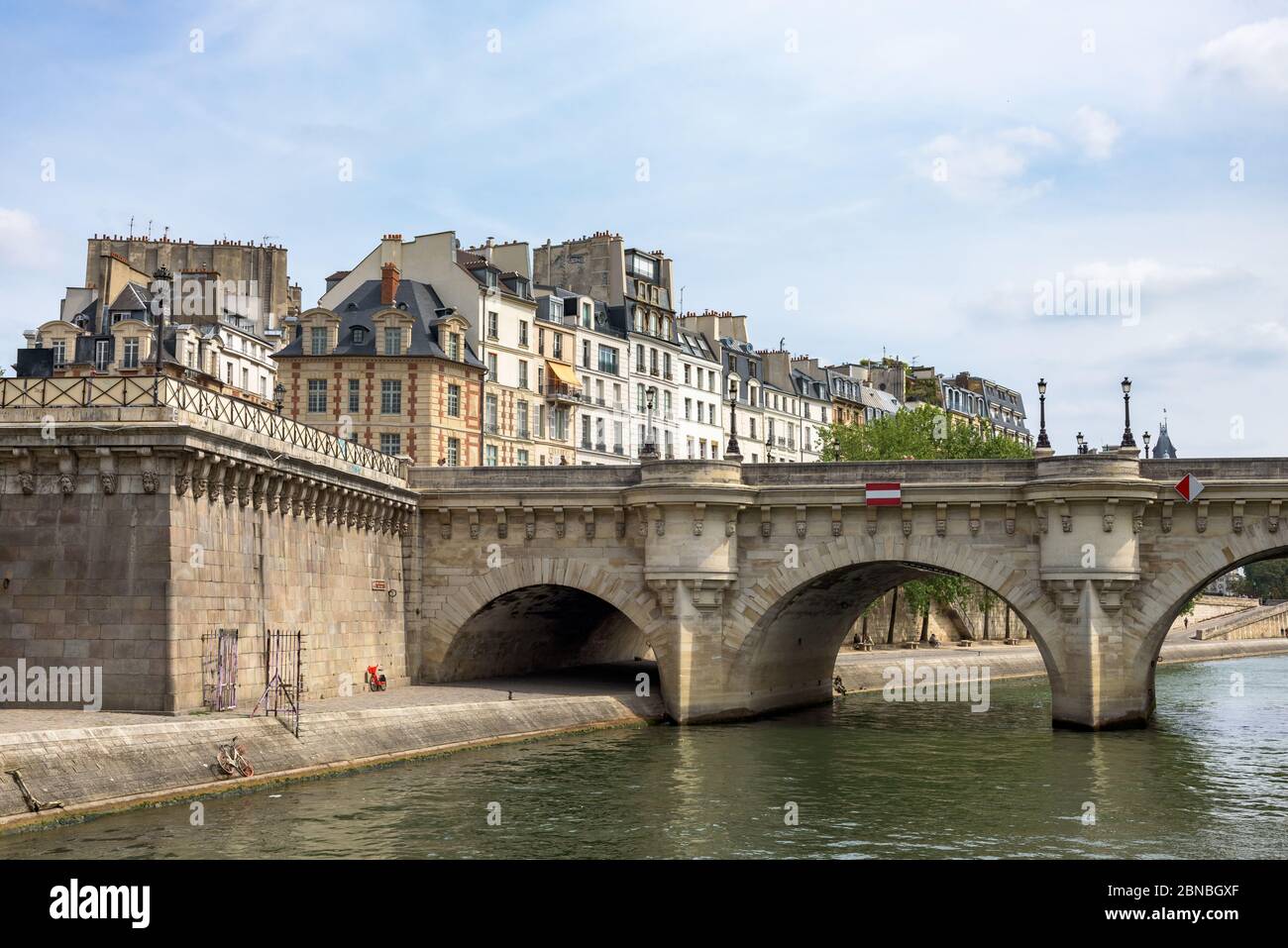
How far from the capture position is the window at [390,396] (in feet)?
188

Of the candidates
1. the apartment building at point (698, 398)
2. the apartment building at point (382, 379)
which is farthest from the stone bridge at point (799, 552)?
the apartment building at point (698, 398)

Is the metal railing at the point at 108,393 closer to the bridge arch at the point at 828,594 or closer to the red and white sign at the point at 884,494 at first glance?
the bridge arch at the point at 828,594

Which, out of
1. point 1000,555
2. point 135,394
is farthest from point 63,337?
point 1000,555

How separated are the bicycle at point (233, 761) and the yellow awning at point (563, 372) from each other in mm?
40808

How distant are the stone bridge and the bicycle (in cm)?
1620

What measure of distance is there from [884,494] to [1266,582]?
132 m

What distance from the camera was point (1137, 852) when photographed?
2373 centimetres

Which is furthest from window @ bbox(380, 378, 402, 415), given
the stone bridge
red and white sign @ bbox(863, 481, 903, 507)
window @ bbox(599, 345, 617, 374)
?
red and white sign @ bbox(863, 481, 903, 507)

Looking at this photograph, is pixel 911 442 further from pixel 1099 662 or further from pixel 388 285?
pixel 1099 662

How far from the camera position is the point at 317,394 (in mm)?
57438

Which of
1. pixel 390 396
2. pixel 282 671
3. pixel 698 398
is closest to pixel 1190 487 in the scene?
pixel 282 671
